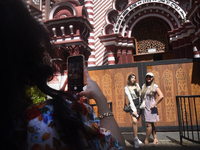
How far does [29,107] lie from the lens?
66 cm

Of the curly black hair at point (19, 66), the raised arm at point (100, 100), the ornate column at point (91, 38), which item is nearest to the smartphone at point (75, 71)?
the raised arm at point (100, 100)

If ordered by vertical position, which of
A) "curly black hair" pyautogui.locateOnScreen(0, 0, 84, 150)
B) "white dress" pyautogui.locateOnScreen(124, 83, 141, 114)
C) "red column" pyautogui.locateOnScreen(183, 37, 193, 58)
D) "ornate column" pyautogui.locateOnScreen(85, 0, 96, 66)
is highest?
"ornate column" pyautogui.locateOnScreen(85, 0, 96, 66)

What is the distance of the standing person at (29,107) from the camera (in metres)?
0.59

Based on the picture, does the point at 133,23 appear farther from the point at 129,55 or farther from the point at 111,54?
the point at 111,54

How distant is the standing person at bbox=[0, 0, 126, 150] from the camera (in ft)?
1.95

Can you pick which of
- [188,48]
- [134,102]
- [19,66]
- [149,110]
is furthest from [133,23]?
[19,66]

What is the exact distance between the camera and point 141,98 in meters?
4.24

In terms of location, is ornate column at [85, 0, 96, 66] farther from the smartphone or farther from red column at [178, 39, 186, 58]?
the smartphone

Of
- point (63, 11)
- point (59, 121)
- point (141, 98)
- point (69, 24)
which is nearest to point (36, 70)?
point (59, 121)

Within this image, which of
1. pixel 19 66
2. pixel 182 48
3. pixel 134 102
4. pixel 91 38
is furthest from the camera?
pixel 91 38

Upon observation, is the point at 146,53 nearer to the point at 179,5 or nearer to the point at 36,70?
the point at 179,5

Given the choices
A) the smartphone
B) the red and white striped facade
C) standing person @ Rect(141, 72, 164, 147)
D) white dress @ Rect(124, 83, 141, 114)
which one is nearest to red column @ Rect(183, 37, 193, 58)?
the red and white striped facade

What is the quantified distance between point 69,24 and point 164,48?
5.86m

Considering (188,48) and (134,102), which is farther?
(188,48)
